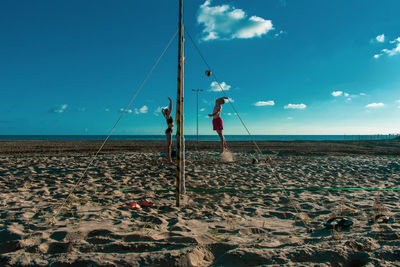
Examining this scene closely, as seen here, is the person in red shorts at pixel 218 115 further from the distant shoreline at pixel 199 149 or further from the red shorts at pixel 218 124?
the distant shoreline at pixel 199 149

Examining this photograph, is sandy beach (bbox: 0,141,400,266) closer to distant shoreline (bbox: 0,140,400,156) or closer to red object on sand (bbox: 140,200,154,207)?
red object on sand (bbox: 140,200,154,207)

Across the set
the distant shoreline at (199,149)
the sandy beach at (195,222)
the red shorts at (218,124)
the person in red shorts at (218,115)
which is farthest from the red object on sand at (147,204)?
the distant shoreline at (199,149)

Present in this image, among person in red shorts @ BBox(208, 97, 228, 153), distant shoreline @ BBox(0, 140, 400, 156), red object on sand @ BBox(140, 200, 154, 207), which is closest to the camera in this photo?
red object on sand @ BBox(140, 200, 154, 207)

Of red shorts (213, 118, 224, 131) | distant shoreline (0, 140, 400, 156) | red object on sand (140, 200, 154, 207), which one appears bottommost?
red object on sand (140, 200, 154, 207)

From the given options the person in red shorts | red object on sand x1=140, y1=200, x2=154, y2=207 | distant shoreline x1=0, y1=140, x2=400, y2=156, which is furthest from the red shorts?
distant shoreline x1=0, y1=140, x2=400, y2=156

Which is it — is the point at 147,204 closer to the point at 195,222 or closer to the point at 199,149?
the point at 195,222

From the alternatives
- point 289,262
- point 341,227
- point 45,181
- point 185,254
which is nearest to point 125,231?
point 185,254

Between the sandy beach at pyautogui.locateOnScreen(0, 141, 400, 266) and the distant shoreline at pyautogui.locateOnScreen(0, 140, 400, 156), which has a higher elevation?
the distant shoreline at pyautogui.locateOnScreen(0, 140, 400, 156)

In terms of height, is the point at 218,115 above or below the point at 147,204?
above

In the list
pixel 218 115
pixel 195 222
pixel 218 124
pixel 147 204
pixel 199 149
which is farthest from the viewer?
pixel 199 149

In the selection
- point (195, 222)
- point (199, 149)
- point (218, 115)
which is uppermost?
point (218, 115)

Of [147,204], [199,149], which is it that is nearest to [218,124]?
[147,204]

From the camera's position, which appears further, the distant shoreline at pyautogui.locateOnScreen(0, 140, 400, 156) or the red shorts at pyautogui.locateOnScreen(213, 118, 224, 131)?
the distant shoreline at pyautogui.locateOnScreen(0, 140, 400, 156)

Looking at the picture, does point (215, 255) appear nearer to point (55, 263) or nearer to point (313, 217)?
point (55, 263)
